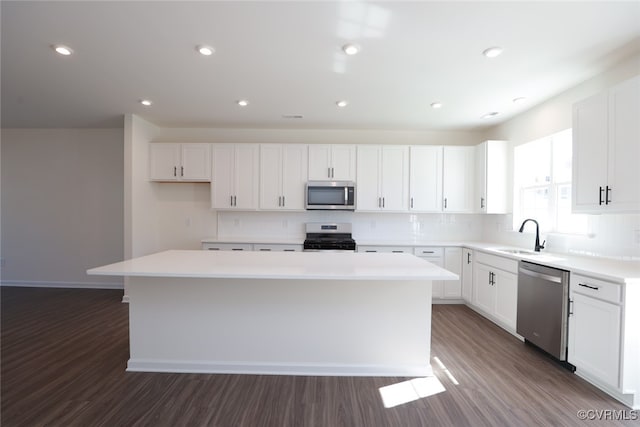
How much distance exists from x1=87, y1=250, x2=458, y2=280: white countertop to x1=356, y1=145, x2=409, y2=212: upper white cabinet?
1.69m

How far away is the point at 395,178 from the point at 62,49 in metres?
4.02

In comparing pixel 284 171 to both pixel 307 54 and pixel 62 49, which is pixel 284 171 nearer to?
pixel 307 54

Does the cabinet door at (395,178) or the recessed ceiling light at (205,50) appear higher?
the recessed ceiling light at (205,50)

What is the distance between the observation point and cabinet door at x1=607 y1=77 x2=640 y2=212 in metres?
2.04

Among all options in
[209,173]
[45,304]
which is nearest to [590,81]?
[209,173]

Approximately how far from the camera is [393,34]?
2082 millimetres

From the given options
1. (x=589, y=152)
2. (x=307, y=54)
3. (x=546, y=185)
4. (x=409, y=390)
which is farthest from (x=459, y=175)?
(x=409, y=390)

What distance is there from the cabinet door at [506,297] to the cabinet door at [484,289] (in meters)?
0.10

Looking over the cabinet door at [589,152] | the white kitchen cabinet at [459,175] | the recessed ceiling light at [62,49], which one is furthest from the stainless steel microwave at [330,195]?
the recessed ceiling light at [62,49]

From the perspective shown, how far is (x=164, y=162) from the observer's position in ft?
14.4

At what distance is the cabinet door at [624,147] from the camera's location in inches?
80.3

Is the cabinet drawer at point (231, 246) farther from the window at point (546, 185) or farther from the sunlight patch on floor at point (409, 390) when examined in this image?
the window at point (546, 185)

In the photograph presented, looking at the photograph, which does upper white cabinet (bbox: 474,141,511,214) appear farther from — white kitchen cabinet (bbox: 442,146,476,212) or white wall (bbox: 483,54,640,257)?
white kitchen cabinet (bbox: 442,146,476,212)

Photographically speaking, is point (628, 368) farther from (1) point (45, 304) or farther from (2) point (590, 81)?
(1) point (45, 304)
